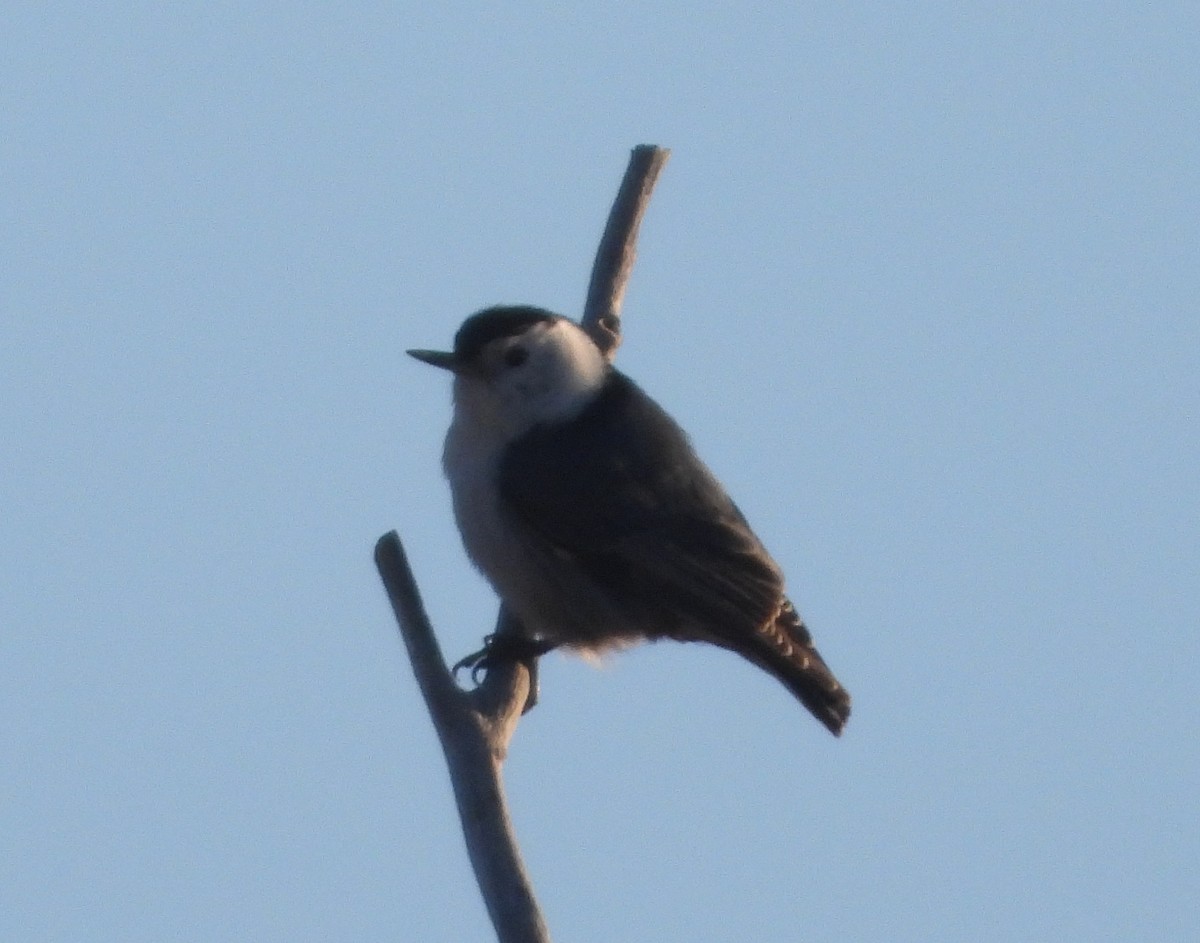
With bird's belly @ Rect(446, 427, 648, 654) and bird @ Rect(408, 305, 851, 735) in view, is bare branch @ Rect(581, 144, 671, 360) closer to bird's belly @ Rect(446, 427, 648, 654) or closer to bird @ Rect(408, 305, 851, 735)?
bird @ Rect(408, 305, 851, 735)

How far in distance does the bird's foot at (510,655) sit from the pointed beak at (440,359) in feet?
3.69

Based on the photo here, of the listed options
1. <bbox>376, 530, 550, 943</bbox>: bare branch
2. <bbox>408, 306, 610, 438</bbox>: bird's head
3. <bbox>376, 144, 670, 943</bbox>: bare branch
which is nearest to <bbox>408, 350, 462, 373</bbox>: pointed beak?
<bbox>408, 306, 610, 438</bbox>: bird's head

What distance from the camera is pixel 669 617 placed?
7602 mm

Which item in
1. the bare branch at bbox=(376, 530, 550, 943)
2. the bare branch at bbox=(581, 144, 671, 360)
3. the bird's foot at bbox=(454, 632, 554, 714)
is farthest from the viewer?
the bare branch at bbox=(581, 144, 671, 360)

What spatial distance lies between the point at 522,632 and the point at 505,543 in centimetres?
32

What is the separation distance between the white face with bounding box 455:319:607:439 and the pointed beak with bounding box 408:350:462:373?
6cm

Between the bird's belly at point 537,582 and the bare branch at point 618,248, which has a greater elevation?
the bare branch at point 618,248

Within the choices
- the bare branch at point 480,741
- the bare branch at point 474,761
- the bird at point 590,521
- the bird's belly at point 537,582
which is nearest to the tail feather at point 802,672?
the bird at point 590,521

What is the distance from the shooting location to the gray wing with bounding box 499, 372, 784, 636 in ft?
24.5

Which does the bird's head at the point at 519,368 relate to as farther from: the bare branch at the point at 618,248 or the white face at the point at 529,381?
the bare branch at the point at 618,248

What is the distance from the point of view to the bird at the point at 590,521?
745cm

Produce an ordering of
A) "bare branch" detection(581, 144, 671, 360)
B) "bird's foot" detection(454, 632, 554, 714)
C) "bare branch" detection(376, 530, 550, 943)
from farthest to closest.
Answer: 1. "bare branch" detection(581, 144, 671, 360)
2. "bird's foot" detection(454, 632, 554, 714)
3. "bare branch" detection(376, 530, 550, 943)

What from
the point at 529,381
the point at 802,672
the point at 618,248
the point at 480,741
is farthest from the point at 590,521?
the point at 480,741

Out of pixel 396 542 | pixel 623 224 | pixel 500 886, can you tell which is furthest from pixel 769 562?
pixel 500 886
